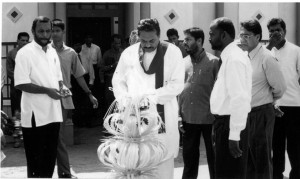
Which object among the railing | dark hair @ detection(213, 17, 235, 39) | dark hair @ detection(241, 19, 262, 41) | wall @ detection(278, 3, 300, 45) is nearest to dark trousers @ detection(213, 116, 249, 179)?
dark hair @ detection(213, 17, 235, 39)

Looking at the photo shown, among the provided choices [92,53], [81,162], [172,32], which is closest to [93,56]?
[92,53]

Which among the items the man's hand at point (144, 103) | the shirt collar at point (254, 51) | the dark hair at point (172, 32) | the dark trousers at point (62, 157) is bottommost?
the dark trousers at point (62, 157)

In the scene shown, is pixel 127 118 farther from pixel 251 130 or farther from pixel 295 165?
pixel 295 165

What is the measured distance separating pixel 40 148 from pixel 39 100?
0.47m

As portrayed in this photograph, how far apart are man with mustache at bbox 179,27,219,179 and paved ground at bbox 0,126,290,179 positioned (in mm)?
829

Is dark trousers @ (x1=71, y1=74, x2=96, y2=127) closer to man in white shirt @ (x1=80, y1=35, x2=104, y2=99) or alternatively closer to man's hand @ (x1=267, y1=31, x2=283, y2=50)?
man in white shirt @ (x1=80, y1=35, x2=104, y2=99)

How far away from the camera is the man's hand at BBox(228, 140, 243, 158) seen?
480 centimetres

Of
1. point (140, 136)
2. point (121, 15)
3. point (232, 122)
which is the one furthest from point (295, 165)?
point (121, 15)

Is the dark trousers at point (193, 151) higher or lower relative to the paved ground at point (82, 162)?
higher

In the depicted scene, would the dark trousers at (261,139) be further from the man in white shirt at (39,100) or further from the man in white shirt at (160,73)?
the man in white shirt at (39,100)

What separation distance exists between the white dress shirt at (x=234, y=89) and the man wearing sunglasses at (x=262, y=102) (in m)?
0.94

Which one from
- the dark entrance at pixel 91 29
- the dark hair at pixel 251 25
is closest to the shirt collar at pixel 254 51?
the dark hair at pixel 251 25

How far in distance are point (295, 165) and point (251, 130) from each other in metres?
1.07

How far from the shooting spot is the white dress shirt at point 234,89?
4805mm
